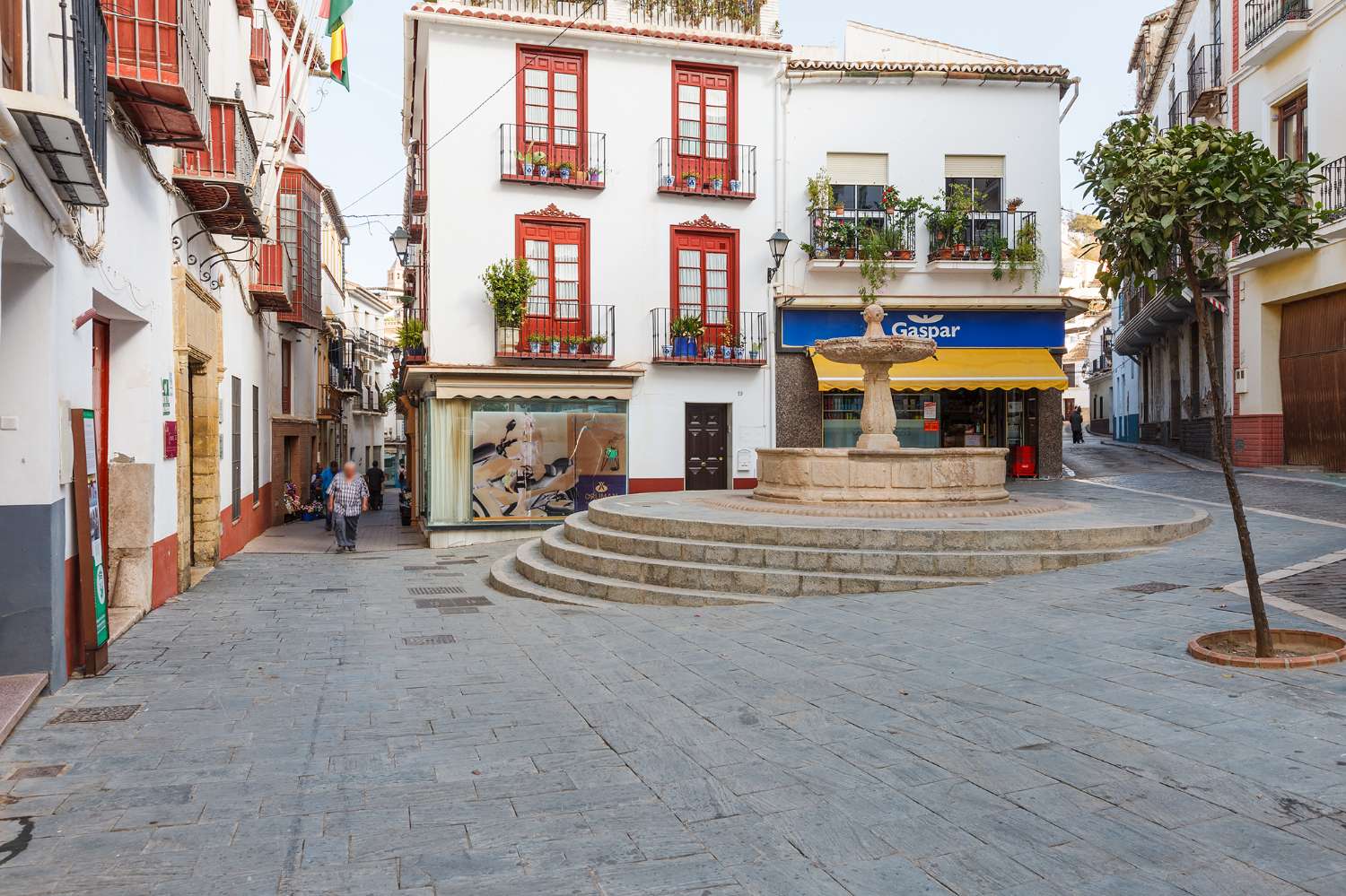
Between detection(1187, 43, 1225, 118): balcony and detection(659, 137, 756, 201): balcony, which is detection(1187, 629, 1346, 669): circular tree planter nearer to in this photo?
detection(659, 137, 756, 201): balcony

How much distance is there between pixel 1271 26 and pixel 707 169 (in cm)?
1172

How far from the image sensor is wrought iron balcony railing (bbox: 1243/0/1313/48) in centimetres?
1852

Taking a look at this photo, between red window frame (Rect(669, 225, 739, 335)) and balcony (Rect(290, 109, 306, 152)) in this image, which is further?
balcony (Rect(290, 109, 306, 152))

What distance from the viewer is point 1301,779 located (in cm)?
400

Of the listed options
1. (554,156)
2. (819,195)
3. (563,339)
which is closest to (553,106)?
(554,156)

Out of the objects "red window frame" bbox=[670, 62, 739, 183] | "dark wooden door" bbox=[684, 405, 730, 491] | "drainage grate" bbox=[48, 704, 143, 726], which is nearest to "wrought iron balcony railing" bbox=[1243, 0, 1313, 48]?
"red window frame" bbox=[670, 62, 739, 183]

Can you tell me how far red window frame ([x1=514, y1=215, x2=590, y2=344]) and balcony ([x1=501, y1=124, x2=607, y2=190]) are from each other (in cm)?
75

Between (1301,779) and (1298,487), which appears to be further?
(1298,487)

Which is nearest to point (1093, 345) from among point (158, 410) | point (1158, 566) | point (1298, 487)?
point (1298, 487)

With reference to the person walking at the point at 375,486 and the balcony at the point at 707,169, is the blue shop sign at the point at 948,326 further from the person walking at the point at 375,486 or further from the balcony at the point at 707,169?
the person walking at the point at 375,486

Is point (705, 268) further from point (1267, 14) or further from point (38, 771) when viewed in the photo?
point (38, 771)

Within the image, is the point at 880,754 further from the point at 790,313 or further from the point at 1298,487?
the point at 790,313

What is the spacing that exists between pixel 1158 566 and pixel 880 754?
5.76 meters

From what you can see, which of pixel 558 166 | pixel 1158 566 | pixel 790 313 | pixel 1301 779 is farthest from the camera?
pixel 790 313
